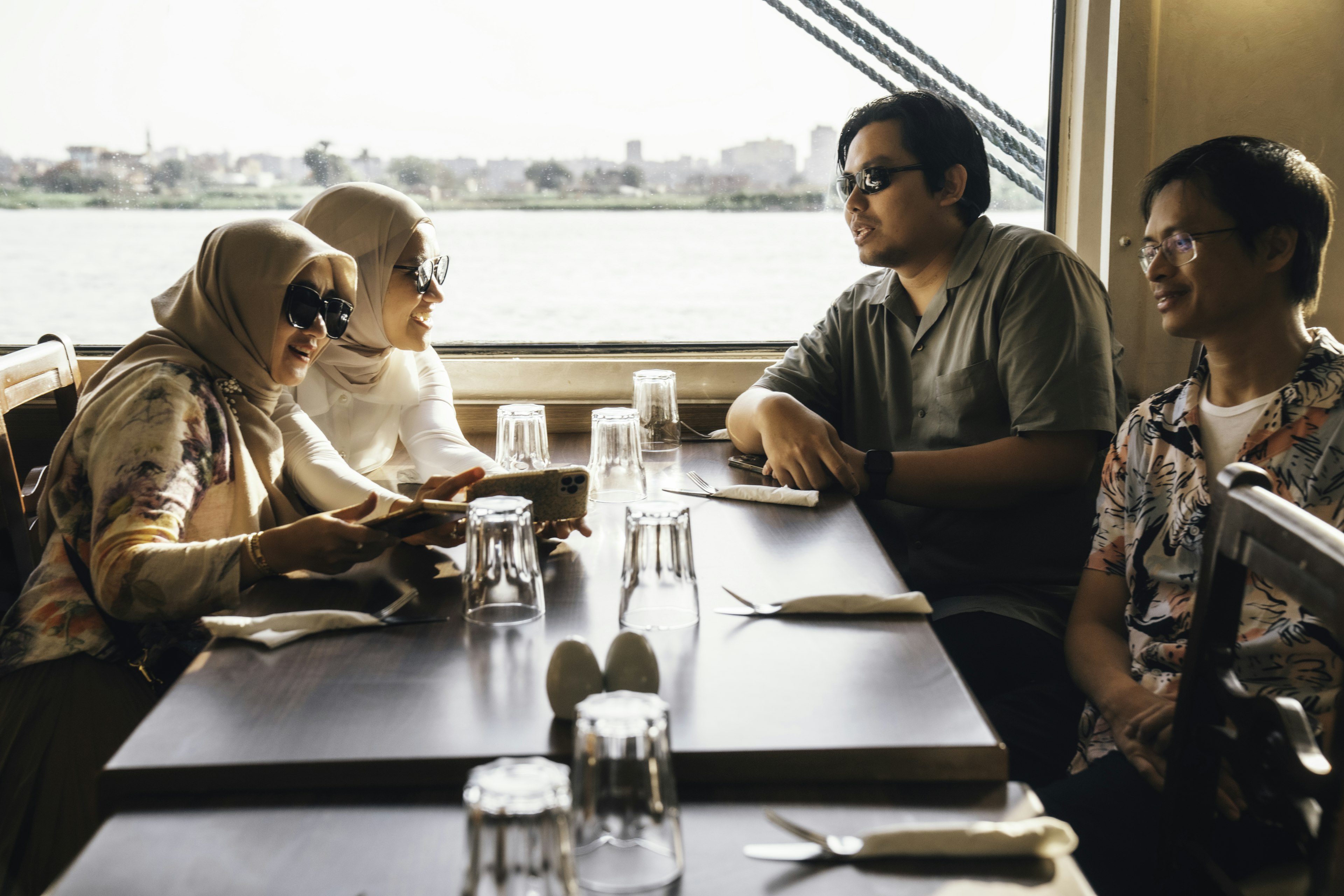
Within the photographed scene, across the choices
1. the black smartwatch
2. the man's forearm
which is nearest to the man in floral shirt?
the man's forearm

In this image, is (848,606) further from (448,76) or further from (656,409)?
(448,76)

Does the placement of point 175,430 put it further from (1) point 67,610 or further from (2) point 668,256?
(2) point 668,256

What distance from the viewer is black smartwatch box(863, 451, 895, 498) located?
186 centimetres

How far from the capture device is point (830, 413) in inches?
93.0

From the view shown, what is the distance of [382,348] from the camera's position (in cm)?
218

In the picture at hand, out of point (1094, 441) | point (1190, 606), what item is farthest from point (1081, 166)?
point (1190, 606)

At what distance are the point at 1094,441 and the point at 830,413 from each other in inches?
24.8

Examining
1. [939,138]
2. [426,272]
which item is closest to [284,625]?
[426,272]

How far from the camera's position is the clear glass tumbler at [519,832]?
0.59 meters

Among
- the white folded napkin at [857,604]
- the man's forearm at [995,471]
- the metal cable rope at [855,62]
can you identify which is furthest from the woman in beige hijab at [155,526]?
the metal cable rope at [855,62]

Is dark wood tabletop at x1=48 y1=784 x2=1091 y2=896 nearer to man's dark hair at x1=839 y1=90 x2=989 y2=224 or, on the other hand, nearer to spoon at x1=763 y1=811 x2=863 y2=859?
spoon at x1=763 y1=811 x2=863 y2=859

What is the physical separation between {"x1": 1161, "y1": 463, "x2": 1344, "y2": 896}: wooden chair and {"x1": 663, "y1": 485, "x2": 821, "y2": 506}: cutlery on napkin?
64cm

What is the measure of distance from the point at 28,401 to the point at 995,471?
6.49ft

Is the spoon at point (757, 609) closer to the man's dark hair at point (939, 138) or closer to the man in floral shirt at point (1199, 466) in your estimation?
the man in floral shirt at point (1199, 466)
